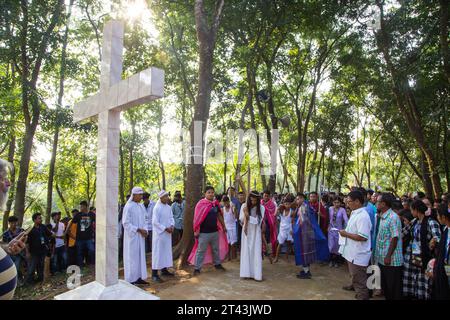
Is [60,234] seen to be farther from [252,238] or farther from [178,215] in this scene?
[252,238]

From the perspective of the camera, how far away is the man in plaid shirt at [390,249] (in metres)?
5.48

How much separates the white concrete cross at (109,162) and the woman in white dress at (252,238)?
3810 mm

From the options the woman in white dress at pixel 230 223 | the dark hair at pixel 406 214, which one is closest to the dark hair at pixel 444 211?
the dark hair at pixel 406 214

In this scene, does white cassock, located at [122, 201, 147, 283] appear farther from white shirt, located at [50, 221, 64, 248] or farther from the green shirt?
the green shirt

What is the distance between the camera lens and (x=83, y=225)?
9414 mm

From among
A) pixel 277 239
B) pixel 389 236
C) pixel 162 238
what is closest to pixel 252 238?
pixel 162 238

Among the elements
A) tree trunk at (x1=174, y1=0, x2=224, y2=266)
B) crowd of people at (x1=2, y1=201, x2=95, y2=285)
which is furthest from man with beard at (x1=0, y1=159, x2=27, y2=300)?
crowd of people at (x1=2, y1=201, x2=95, y2=285)

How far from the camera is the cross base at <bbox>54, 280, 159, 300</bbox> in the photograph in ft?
11.0

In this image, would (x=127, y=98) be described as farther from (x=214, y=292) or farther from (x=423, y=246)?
(x=423, y=246)

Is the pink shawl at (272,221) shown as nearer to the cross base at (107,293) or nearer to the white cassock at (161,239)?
the white cassock at (161,239)

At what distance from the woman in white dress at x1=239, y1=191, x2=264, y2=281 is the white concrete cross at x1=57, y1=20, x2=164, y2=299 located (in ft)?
12.5

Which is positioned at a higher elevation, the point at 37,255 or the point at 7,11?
the point at 7,11
